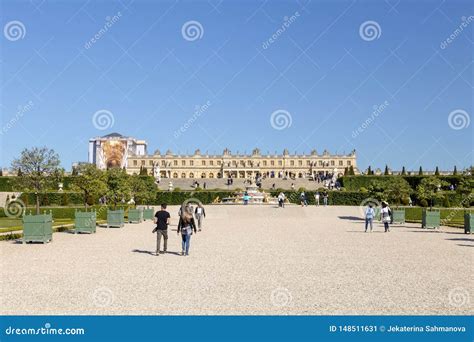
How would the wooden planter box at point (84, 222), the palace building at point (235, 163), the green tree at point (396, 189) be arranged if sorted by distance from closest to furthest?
the wooden planter box at point (84, 222)
the green tree at point (396, 189)
the palace building at point (235, 163)

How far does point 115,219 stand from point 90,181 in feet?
9.19

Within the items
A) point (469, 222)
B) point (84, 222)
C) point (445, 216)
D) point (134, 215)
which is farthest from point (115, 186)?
point (445, 216)

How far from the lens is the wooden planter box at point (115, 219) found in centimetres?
2309

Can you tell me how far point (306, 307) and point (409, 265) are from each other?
4.67 meters

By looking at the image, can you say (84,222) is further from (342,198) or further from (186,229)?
(342,198)

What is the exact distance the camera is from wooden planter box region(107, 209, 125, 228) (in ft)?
75.8

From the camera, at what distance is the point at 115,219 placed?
2319 cm

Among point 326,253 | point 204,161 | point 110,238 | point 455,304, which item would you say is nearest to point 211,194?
point 110,238

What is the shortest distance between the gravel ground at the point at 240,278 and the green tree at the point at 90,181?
866 cm

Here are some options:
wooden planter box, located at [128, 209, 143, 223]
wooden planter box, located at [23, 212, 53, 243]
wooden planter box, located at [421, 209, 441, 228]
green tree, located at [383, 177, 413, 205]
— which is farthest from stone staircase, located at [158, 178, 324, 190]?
wooden planter box, located at [23, 212, 53, 243]

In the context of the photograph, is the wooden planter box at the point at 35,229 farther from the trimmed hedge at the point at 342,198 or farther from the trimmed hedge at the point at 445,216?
the trimmed hedge at the point at 342,198

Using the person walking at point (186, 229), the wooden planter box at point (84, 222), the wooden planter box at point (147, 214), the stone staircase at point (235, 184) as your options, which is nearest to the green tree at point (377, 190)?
the wooden planter box at point (147, 214)

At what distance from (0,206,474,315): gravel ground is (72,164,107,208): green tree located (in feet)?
28.4
